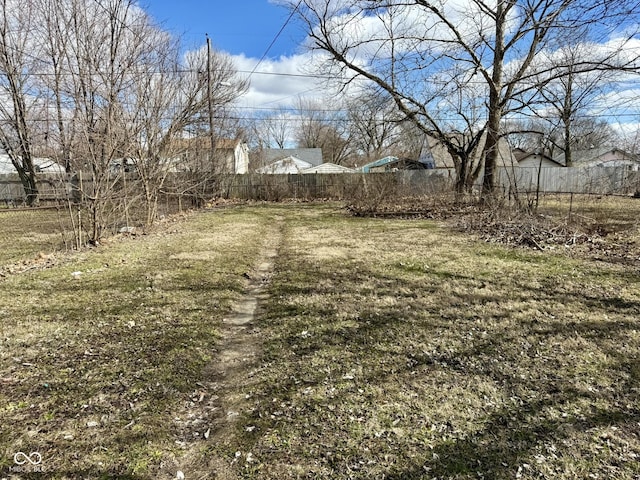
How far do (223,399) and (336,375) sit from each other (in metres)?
0.81

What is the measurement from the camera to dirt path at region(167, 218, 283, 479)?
75.3 inches

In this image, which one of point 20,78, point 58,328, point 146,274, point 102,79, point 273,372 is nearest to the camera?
point 273,372

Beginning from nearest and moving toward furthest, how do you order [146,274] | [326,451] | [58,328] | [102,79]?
1. [326,451]
2. [58,328]
3. [146,274]
4. [102,79]

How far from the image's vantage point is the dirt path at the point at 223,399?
6.28 ft

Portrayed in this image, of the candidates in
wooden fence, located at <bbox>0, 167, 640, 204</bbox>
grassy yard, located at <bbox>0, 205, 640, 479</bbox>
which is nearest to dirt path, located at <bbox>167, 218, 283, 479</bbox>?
grassy yard, located at <bbox>0, 205, 640, 479</bbox>

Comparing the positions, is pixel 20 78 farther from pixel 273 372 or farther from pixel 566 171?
pixel 566 171

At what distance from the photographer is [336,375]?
277 cm

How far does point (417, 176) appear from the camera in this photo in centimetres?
2019

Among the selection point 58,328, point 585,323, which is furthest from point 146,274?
point 585,323

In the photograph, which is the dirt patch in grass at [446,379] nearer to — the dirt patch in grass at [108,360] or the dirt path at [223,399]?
the dirt path at [223,399]

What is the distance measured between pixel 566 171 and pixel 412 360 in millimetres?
25866

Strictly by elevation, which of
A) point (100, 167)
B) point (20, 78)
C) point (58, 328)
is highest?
point (20, 78)

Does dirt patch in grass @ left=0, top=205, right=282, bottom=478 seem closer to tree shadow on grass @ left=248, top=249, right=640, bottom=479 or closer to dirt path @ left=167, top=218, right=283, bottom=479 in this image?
dirt path @ left=167, top=218, right=283, bottom=479

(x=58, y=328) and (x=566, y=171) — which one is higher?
(x=566, y=171)
